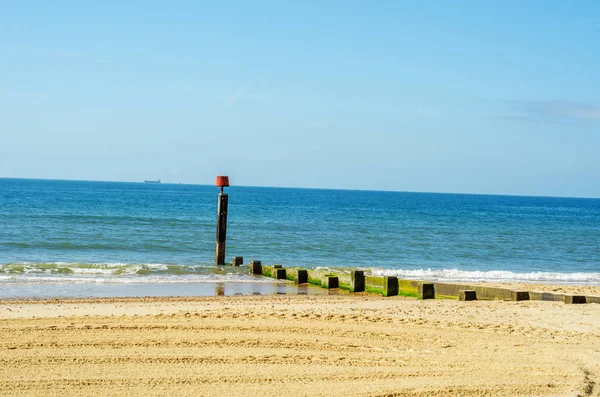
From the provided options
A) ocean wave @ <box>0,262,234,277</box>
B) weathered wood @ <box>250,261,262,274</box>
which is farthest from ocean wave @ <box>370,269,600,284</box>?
ocean wave @ <box>0,262,234,277</box>

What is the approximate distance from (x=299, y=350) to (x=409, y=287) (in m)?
7.99

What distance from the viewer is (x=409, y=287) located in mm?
17844

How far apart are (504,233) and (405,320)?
41941 millimetres

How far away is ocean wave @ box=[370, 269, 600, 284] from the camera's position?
25.5 metres

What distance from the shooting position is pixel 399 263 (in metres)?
31.2

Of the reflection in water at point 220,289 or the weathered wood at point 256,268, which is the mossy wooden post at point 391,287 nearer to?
the reflection in water at point 220,289

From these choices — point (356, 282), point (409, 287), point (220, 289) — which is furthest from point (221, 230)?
point (409, 287)

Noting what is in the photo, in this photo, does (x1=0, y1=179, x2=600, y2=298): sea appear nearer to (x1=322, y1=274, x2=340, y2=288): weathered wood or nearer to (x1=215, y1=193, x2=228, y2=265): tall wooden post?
Result: (x1=215, y1=193, x2=228, y2=265): tall wooden post

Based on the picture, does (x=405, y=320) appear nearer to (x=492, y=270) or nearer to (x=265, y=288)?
(x=265, y=288)

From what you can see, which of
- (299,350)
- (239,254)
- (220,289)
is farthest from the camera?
(239,254)

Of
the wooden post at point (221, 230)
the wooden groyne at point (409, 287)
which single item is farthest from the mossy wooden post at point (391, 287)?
the wooden post at point (221, 230)

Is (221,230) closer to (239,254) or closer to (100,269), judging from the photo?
(100,269)

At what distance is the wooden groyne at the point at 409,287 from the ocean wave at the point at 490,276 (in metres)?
5.05

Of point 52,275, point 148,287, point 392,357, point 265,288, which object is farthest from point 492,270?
point 392,357
